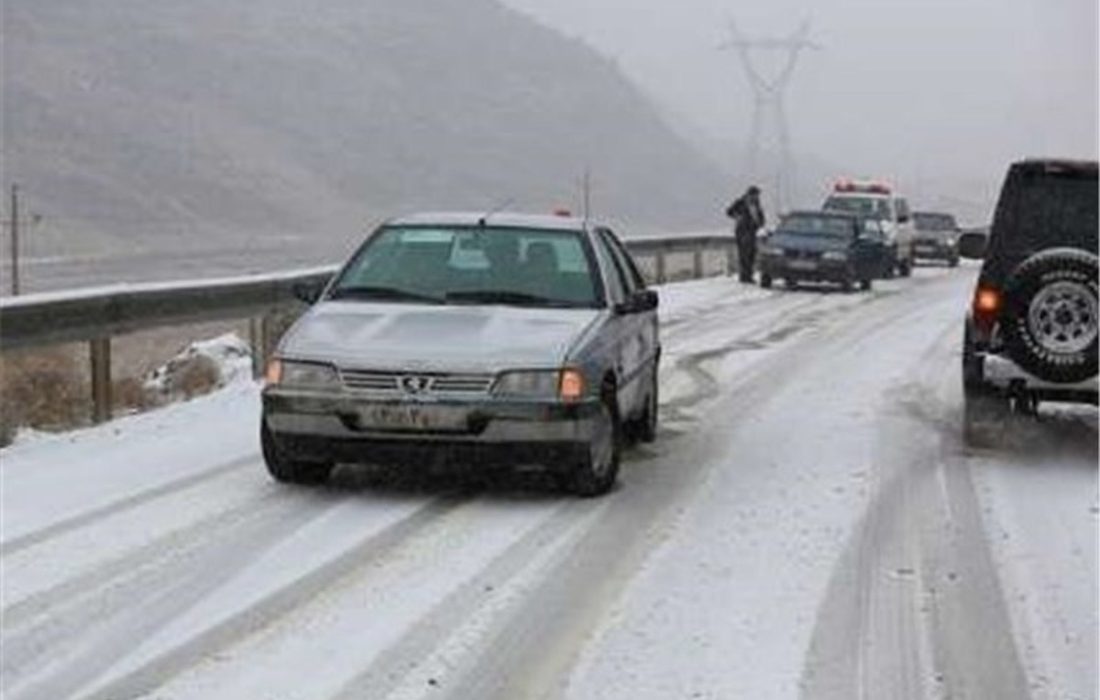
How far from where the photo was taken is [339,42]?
99.4m

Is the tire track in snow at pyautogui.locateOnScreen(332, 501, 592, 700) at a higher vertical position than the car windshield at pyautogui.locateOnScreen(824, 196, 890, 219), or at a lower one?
lower

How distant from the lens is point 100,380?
11.6 m

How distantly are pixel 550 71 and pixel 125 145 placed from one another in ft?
168

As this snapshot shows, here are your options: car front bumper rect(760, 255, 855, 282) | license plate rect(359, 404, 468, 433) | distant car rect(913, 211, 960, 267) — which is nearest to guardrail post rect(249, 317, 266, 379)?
license plate rect(359, 404, 468, 433)

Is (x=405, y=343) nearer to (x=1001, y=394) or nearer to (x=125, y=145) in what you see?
(x=1001, y=394)

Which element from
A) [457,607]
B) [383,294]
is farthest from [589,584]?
[383,294]

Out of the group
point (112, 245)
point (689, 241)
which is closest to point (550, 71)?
point (112, 245)

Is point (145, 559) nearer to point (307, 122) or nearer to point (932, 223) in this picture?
point (932, 223)

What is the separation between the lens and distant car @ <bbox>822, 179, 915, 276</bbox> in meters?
36.2

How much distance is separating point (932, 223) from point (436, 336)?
38.3m

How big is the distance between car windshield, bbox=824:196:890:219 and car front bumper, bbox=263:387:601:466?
2852cm

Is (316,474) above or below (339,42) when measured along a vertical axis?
below

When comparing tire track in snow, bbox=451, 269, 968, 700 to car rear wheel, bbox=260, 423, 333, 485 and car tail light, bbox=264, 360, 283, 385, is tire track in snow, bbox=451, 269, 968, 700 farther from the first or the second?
car tail light, bbox=264, 360, 283, 385

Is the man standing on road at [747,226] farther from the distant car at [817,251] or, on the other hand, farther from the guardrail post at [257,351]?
the guardrail post at [257,351]
